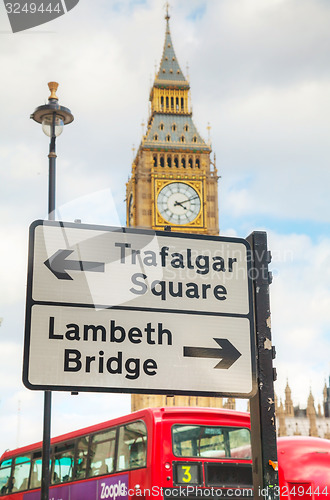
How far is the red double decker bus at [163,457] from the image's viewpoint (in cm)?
1291

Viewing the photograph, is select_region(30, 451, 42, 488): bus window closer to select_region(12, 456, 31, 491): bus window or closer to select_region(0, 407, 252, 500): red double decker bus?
select_region(12, 456, 31, 491): bus window

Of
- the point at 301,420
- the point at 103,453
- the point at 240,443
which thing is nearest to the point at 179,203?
the point at 301,420

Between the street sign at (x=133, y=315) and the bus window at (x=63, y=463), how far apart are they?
13180mm

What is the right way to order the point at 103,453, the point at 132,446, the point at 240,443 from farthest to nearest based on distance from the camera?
the point at 103,453 < the point at 240,443 < the point at 132,446

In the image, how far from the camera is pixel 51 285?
9.12ft

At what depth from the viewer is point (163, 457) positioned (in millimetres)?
12875

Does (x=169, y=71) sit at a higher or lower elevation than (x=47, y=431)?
higher

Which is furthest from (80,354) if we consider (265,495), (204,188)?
(204,188)

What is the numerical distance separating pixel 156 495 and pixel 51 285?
10.7 m

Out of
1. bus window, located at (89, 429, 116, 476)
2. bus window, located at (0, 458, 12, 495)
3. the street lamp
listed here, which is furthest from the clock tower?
the street lamp

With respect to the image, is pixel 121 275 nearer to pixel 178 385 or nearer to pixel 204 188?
pixel 178 385

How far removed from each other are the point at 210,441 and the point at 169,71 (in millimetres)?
72594

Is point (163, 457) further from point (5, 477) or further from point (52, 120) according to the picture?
point (5, 477)

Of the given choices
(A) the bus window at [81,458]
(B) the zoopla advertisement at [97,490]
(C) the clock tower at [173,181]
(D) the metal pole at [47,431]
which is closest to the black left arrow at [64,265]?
(D) the metal pole at [47,431]
